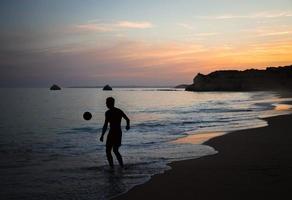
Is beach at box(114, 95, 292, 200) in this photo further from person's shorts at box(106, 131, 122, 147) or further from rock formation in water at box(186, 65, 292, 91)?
rock formation in water at box(186, 65, 292, 91)

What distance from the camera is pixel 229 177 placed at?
7.68m

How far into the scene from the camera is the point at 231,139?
14.1 m

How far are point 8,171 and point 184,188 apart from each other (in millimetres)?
4783

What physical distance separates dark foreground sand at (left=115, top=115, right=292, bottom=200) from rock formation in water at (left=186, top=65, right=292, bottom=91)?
15853cm

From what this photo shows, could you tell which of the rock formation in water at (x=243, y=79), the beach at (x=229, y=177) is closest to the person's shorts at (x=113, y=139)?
the beach at (x=229, y=177)

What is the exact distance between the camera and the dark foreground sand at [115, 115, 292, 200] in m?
6.46

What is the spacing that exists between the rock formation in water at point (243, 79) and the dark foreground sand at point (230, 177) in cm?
15853

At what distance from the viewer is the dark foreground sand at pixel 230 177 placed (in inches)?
255

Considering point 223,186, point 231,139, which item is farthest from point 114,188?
point 231,139

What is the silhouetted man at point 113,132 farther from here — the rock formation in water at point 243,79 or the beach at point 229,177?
the rock formation in water at point 243,79

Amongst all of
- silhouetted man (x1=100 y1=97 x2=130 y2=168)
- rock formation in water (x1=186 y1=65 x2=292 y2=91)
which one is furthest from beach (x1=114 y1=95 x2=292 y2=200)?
rock formation in water (x1=186 y1=65 x2=292 y2=91)

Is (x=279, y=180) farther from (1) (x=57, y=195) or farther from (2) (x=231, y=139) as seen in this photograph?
(2) (x=231, y=139)

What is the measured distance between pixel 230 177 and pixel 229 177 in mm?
20

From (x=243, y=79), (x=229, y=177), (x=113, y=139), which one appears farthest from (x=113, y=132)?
(x=243, y=79)
